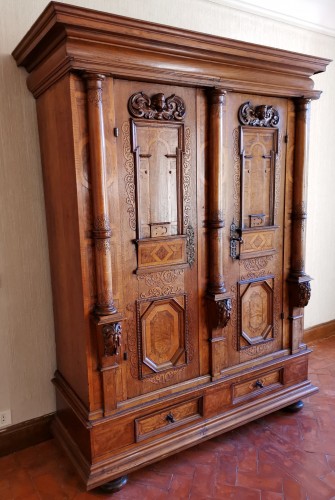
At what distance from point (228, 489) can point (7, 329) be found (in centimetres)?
152

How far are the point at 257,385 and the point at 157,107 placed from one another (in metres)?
1.81

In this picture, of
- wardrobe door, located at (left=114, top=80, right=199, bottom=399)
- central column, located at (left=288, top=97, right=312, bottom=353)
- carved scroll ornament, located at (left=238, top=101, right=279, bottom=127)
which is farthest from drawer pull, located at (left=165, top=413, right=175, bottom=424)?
carved scroll ornament, located at (left=238, top=101, right=279, bottom=127)

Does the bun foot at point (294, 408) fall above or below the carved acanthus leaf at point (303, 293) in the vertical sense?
below

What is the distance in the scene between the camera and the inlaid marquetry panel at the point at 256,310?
2.41 m

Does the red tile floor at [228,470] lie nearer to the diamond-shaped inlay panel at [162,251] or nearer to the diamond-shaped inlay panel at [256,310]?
the diamond-shaped inlay panel at [256,310]

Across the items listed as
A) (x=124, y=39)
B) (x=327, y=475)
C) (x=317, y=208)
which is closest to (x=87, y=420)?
(x=327, y=475)

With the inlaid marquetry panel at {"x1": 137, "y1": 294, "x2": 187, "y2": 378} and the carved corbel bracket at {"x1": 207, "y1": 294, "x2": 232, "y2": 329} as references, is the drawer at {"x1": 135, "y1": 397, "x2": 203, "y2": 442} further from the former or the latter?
the carved corbel bracket at {"x1": 207, "y1": 294, "x2": 232, "y2": 329}

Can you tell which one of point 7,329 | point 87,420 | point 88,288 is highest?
point 88,288

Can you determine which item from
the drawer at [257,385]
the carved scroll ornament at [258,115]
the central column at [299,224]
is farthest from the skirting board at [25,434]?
the carved scroll ornament at [258,115]

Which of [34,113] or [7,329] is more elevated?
[34,113]

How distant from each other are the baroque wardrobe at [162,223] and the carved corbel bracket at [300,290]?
11 mm

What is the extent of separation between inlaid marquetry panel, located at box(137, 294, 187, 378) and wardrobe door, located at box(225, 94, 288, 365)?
1.14ft

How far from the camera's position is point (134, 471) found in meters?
2.15

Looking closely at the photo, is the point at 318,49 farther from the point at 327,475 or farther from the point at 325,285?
the point at 327,475
